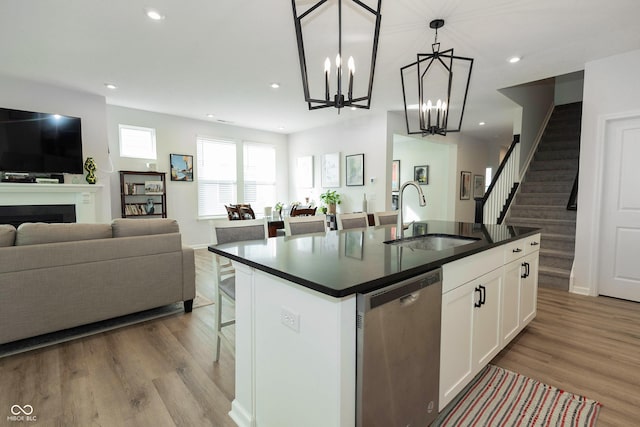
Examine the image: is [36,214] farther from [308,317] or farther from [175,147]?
[308,317]

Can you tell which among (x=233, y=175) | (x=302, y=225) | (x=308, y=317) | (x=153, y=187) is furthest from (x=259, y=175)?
(x=308, y=317)

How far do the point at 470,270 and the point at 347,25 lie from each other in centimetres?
242

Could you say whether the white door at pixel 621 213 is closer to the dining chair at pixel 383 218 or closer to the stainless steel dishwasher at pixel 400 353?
the dining chair at pixel 383 218

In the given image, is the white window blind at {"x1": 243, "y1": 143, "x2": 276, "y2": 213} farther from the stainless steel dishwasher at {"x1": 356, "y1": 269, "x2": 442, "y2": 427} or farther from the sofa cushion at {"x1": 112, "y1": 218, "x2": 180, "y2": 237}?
the stainless steel dishwasher at {"x1": 356, "y1": 269, "x2": 442, "y2": 427}

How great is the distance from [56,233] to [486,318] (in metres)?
3.30

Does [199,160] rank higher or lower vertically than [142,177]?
higher

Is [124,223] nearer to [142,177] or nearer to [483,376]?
[483,376]

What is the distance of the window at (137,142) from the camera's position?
5.59 meters

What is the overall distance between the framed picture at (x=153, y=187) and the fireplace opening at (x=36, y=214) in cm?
123

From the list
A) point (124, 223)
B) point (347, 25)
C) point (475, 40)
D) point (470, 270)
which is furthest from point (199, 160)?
point (470, 270)

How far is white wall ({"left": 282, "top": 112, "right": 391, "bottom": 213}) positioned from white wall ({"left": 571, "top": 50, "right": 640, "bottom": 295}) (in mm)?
2947

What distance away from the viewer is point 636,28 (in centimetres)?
276

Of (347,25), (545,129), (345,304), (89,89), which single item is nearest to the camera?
(345,304)

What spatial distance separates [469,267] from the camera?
1646 millimetres
